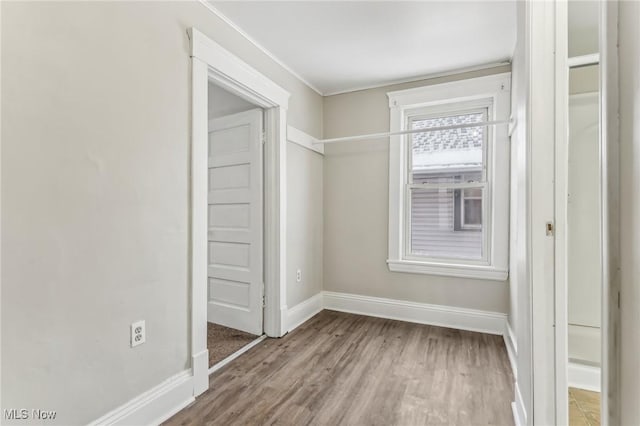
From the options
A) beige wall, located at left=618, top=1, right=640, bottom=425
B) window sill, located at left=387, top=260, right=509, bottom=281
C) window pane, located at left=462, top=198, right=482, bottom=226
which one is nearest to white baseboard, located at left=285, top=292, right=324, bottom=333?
window sill, located at left=387, top=260, right=509, bottom=281

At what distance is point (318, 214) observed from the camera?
349cm

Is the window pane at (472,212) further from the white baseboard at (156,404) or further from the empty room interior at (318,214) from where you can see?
the white baseboard at (156,404)

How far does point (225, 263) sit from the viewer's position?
3000 mm

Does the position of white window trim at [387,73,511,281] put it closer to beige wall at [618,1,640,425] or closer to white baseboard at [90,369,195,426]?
white baseboard at [90,369,195,426]

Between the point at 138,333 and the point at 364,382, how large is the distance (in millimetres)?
1411

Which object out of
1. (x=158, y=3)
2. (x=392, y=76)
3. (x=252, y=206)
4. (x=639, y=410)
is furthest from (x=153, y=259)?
(x=392, y=76)

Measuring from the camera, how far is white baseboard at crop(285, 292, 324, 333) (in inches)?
115

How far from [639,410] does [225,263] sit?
2940mm

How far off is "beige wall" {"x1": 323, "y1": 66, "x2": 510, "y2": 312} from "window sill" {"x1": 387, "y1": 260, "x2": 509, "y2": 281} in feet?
0.22

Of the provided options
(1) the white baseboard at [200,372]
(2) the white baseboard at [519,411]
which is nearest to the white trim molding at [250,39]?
(1) the white baseboard at [200,372]

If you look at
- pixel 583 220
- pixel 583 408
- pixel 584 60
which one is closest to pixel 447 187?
pixel 583 220

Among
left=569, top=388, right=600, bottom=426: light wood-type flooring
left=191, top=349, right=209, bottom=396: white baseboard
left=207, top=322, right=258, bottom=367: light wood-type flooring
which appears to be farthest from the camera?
left=207, top=322, right=258, bottom=367: light wood-type flooring

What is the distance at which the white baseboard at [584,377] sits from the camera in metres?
1.97

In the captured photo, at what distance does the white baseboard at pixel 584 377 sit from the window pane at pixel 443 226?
113 cm
